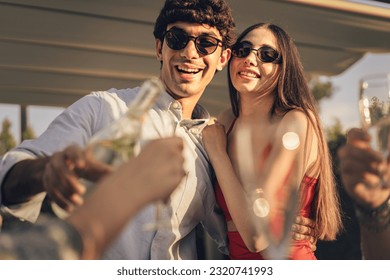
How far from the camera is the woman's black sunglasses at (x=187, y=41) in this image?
1.68 metres

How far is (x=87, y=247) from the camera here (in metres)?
0.79

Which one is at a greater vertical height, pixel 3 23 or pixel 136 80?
pixel 3 23

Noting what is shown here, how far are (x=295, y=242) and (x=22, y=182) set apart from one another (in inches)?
31.5

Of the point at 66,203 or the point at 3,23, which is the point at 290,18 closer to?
the point at 3,23

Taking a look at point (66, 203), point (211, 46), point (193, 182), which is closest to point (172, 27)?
point (211, 46)

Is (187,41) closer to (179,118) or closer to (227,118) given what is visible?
(179,118)

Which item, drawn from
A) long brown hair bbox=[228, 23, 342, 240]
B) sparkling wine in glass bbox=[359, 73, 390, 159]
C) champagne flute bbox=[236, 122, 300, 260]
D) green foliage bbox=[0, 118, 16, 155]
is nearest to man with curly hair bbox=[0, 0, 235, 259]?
long brown hair bbox=[228, 23, 342, 240]

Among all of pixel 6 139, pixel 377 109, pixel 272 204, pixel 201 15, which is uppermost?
pixel 201 15

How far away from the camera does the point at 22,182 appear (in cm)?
122

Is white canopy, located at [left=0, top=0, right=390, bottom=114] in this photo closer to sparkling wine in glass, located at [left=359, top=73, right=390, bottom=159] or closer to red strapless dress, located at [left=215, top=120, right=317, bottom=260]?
red strapless dress, located at [left=215, top=120, right=317, bottom=260]

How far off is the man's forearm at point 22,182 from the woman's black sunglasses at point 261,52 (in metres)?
0.77

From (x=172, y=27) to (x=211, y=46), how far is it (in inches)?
5.0

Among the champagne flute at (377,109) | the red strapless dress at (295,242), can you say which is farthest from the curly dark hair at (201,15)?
the champagne flute at (377,109)

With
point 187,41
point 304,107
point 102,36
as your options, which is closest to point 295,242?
point 304,107
